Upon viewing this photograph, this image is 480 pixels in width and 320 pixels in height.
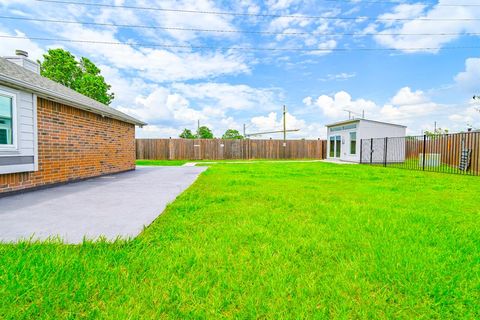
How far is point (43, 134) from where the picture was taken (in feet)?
18.9

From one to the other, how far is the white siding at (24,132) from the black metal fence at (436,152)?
47.6 ft

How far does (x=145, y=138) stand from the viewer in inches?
822

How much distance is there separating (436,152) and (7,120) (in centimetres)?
1692

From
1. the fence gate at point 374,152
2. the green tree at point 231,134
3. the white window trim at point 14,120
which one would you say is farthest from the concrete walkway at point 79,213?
the green tree at point 231,134

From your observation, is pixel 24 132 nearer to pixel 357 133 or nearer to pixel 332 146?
pixel 357 133

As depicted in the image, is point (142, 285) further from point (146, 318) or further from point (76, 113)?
point (76, 113)

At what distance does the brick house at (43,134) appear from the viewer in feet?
16.2

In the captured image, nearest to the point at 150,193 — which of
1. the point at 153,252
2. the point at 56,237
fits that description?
the point at 56,237

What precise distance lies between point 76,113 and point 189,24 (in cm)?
907

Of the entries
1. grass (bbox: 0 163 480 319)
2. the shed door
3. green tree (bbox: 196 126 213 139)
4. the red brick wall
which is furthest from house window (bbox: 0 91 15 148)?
green tree (bbox: 196 126 213 139)

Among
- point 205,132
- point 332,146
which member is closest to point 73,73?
point 205,132

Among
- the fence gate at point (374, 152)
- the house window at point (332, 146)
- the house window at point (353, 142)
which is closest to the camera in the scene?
the fence gate at point (374, 152)

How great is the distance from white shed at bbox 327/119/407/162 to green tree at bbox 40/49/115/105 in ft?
81.1

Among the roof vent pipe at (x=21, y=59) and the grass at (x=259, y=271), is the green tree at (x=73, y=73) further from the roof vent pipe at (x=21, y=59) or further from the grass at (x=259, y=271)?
the grass at (x=259, y=271)
